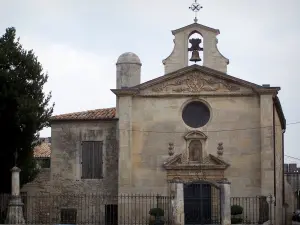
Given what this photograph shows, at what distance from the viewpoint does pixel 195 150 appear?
1284 inches

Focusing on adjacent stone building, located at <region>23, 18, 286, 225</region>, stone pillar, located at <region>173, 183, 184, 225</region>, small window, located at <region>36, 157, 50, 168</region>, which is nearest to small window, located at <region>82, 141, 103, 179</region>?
adjacent stone building, located at <region>23, 18, 286, 225</region>

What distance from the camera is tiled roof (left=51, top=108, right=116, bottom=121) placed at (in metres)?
34.3

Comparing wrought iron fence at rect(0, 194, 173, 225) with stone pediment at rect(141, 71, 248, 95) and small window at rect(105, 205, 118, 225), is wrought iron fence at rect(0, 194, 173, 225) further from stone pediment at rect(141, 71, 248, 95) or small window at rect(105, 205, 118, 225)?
stone pediment at rect(141, 71, 248, 95)

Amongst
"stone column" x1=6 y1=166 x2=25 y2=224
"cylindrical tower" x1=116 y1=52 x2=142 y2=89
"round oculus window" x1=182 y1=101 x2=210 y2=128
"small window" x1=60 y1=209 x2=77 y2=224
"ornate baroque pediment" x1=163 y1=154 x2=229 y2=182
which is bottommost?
"small window" x1=60 y1=209 x2=77 y2=224

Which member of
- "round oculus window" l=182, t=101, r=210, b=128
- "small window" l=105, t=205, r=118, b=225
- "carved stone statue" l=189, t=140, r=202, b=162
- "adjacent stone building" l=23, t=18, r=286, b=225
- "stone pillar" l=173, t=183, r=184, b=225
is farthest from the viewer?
"small window" l=105, t=205, r=118, b=225

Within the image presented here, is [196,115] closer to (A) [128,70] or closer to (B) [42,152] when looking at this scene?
(A) [128,70]

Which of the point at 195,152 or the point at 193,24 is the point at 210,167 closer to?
the point at 195,152

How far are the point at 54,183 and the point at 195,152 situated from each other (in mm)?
6989

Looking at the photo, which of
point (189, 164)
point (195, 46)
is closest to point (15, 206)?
point (189, 164)

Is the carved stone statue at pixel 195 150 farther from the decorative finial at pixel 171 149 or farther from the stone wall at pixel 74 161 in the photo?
the stone wall at pixel 74 161

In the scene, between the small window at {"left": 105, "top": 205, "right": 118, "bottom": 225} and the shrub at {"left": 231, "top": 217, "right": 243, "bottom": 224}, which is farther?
the small window at {"left": 105, "top": 205, "right": 118, "bottom": 225}

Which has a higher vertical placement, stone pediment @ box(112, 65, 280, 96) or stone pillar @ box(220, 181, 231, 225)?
stone pediment @ box(112, 65, 280, 96)

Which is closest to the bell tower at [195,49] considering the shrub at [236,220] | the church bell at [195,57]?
the church bell at [195,57]

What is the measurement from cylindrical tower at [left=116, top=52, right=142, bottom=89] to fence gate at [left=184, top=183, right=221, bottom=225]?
667 centimetres
